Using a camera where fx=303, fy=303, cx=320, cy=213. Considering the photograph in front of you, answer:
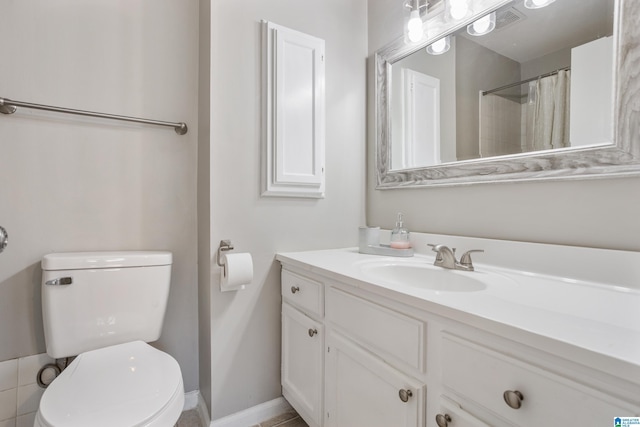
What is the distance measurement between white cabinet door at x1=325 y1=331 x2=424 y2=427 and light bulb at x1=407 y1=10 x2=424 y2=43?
1.40 m

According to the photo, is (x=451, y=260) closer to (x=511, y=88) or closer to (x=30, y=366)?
(x=511, y=88)

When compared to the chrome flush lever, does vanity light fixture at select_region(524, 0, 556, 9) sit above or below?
above

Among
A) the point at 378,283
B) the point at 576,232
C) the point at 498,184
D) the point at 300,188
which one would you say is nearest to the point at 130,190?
the point at 300,188

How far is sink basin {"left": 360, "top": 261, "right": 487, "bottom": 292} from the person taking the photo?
1.03m

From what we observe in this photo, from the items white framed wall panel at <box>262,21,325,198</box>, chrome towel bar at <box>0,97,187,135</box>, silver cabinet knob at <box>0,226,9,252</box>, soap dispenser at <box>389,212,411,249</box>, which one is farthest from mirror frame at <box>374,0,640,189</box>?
silver cabinet knob at <box>0,226,9,252</box>

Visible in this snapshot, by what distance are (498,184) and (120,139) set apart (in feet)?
5.39

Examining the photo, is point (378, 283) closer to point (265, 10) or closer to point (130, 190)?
point (130, 190)

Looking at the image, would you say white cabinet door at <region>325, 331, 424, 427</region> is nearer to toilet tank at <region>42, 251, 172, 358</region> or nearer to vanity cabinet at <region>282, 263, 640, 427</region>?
vanity cabinet at <region>282, 263, 640, 427</region>

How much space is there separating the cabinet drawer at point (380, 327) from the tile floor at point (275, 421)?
2.24 feet

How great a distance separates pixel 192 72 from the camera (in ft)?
5.13

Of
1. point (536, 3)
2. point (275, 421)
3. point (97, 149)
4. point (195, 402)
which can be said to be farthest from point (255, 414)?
point (536, 3)

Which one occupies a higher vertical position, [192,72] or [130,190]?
[192,72]

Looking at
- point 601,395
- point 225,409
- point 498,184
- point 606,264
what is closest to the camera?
point 601,395

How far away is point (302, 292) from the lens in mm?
1298
